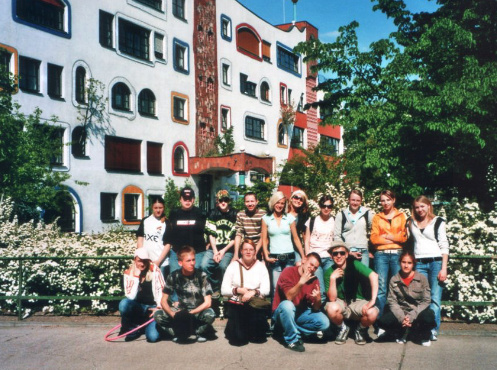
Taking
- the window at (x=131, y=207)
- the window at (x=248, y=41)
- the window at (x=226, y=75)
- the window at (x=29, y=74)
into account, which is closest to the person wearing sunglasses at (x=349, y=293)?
the window at (x=29, y=74)

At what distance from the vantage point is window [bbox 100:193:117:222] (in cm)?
2298

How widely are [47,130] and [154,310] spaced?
14.8 metres

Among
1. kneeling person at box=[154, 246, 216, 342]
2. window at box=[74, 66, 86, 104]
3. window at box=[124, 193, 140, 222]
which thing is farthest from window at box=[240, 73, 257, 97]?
kneeling person at box=[154, 246, 216, 342]

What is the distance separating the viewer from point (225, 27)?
32.0 metres

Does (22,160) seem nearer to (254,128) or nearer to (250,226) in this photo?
(250,226)

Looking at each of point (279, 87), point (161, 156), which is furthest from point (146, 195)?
point (279, 87)

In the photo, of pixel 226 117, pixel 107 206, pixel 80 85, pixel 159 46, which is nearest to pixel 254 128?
pixel 226 117

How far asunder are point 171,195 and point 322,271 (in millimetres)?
19483

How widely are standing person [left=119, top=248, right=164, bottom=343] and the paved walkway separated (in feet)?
0.97

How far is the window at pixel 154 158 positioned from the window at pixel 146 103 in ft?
5.38

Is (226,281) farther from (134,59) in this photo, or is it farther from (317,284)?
(134,59)

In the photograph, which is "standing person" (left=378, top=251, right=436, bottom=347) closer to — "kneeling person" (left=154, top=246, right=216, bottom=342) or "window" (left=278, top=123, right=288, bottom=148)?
"kneeling person" (left=154, top=246, right=216, bottom=342)

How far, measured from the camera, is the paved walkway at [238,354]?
574 centimetres

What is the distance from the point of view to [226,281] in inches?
266
